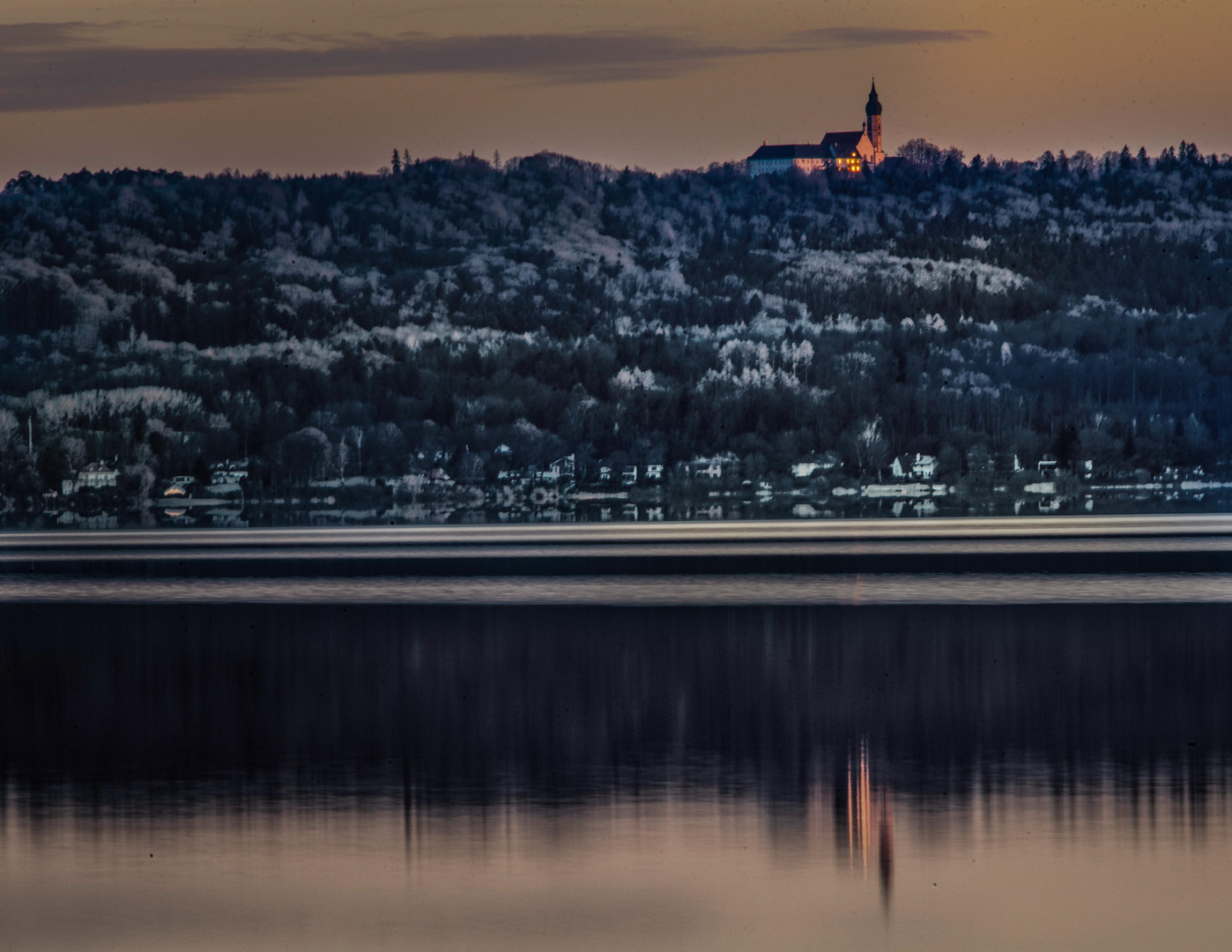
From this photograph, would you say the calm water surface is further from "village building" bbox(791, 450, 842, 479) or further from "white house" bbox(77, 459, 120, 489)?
"village building" bbox(791, 450, 842, 479)

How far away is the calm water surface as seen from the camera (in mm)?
12836

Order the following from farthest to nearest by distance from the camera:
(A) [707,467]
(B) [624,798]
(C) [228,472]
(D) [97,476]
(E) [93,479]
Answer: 1. (A) [707,467]
2. (C) [228,472]
3. (D) [97,476]
4. (E) [93,479]
5. (B) [624,798]

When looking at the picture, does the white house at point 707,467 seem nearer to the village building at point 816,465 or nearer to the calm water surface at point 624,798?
the village building at point 816,465

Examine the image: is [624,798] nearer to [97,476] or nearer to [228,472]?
[97,476]

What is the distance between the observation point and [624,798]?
55.5ft

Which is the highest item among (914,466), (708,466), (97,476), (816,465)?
(97,476)

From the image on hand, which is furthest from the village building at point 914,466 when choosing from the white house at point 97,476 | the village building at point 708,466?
the white house at point 97,476

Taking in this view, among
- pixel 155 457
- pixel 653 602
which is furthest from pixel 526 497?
pixel 653 602

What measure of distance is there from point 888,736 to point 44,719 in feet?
32.7

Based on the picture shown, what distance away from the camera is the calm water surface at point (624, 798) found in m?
12.8

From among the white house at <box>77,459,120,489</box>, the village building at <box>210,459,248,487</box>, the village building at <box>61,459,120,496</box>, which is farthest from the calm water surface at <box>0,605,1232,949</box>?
the village building at <box>210,459,248,487</box>

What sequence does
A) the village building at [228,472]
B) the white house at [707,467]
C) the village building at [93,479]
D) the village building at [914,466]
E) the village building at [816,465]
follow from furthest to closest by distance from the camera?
the white house at [707,467] → the village building at [816,465] → the village building at [914,466] → the village building at [228,472] → the village building at [93,479]

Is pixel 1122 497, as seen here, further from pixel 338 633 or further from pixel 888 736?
pixel 888 736

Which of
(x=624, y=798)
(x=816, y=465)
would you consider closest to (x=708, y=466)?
(x=816, y=465)
